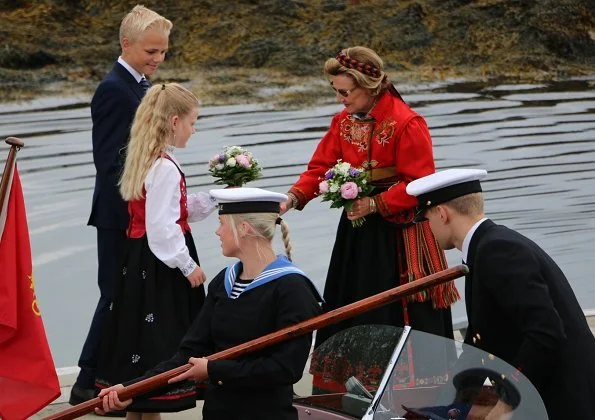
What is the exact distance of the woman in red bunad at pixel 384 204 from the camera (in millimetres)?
5457

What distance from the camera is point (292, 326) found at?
149 inches

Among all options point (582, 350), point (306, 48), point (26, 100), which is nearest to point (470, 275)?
point (582, 350)

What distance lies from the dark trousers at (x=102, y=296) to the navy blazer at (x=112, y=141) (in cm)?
7

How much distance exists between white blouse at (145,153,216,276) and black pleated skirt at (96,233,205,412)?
4.4 inches

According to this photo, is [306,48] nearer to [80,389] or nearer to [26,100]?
[26,100]

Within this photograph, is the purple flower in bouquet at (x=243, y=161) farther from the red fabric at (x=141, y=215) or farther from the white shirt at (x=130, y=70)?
the white shirt at (x=130, y=70)

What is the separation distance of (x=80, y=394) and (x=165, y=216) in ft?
3.43

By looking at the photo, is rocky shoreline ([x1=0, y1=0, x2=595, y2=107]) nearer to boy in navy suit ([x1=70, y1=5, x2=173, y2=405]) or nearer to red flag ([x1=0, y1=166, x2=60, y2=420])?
boy in navy suit ([x1=70, y1=5, x2=173, y2=405])

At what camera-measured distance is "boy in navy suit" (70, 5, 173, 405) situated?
18.4 ft

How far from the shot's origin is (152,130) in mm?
5148

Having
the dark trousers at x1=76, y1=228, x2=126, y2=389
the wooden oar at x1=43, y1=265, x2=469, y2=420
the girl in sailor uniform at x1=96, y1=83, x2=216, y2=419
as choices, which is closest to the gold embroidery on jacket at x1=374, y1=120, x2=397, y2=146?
the girl in sailor uniform at x1=96, y1=83, x2=216, y2=419

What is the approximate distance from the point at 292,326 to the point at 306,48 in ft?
55.9

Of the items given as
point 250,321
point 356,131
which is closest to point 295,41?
point 356,131

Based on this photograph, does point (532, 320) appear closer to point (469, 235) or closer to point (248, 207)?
point (469, 235)
